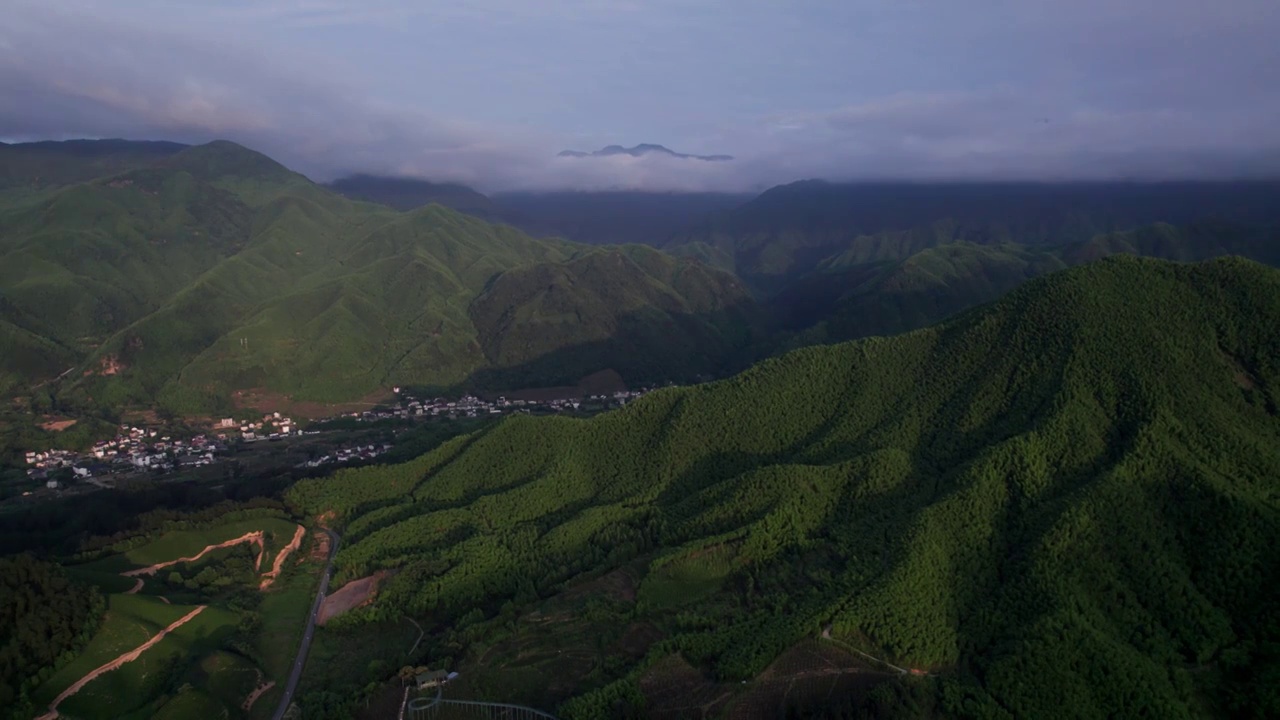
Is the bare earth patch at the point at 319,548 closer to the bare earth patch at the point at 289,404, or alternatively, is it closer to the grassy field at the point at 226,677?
the grassy field at the point at 226,677

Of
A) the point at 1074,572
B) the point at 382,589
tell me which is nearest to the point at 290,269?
the point at 382,589

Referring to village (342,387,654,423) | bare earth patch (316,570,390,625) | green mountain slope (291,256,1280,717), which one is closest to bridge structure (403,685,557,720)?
green mountain slope (291,256,1280,717)

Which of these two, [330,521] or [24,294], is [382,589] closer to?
[330,521]

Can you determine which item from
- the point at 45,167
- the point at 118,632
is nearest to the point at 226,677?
the point at 118,632

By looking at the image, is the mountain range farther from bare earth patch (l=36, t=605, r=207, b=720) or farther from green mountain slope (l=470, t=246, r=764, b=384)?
bare earth patch (l=36, t=605, r=207, b=720)

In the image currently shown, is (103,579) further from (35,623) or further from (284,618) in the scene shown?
(284,618)
